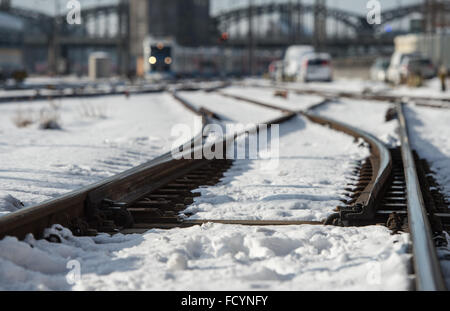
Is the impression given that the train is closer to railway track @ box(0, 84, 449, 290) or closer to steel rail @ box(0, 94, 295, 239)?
Result: steel rail @ box(0, 94, 295, 239)

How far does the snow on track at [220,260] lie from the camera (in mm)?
3660

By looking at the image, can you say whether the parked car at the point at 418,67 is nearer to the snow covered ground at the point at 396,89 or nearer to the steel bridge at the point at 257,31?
the snow covered ground at the point at 396,89

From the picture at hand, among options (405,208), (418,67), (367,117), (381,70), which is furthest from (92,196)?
(381,70)

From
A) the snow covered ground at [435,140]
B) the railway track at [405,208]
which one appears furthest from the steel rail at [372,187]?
the snow covered ground at [435,140]

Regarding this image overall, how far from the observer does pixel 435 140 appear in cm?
1244

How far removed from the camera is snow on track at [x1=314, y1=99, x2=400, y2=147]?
12.6 m

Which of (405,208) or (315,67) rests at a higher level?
(315,67)

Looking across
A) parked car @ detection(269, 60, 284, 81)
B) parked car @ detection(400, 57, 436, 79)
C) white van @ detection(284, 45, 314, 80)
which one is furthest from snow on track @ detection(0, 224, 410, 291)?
parked car @ detection(269, 60, 284, 81)

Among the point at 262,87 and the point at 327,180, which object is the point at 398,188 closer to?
the point at 327,180

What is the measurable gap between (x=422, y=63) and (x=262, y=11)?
115m

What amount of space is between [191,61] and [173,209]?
198 feet

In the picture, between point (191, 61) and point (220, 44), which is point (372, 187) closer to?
point (191, 61)

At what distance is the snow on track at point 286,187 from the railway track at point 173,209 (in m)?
0.18
